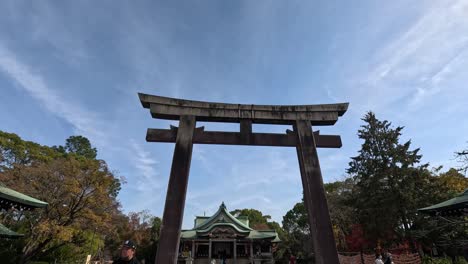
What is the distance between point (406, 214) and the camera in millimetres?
18625

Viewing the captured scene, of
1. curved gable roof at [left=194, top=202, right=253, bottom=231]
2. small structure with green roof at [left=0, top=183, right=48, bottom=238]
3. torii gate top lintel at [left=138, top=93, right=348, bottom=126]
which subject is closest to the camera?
torii gate top lintel at [left=138, top=93, right=348, bottom=126]

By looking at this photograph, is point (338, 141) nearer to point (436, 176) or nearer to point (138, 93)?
point (138, 93)

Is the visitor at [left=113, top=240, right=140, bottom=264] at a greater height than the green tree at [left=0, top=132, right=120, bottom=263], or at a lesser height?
lesser

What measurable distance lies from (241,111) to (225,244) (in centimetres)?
Result: 2268

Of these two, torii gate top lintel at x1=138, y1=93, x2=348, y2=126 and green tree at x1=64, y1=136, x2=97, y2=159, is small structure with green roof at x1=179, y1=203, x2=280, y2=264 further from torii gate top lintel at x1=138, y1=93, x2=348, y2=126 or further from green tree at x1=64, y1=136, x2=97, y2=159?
green tree at x1=64, y1=136, x2=97, y2=159

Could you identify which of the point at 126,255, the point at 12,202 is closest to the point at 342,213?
the point at 12,202

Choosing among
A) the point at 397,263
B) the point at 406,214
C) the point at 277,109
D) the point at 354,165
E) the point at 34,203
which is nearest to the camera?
the point at 277,109

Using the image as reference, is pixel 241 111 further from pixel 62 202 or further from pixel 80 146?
pixel 80 146

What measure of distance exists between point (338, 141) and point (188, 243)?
2292cm

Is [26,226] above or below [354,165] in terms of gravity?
below

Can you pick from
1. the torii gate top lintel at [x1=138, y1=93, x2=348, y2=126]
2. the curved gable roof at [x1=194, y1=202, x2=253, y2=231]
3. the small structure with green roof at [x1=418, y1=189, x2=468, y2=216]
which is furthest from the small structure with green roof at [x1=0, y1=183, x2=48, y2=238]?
the curved gable roof at [x1=194, y1=202, x2=253, y2=231]

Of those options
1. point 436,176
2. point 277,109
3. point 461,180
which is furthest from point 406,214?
point 277,109

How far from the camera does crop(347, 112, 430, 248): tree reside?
18.8 m

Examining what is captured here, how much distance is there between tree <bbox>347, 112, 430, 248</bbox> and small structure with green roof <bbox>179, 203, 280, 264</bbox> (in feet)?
26.8
